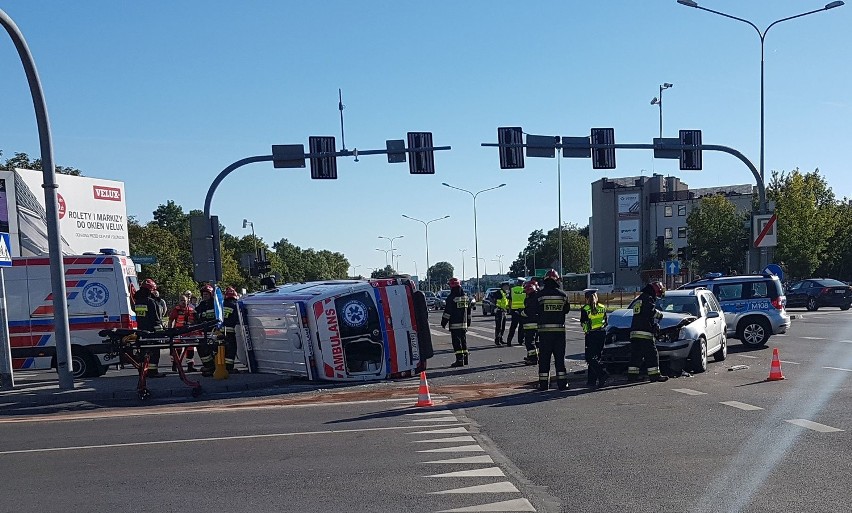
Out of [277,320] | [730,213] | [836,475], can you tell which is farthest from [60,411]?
[730,213]

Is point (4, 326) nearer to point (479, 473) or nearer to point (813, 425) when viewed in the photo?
point (479, 473)

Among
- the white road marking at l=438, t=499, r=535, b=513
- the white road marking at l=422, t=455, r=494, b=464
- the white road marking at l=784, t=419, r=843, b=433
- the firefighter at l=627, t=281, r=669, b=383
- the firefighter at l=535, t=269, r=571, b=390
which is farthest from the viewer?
the firefighter at l=627, t=281, r=669, b=383

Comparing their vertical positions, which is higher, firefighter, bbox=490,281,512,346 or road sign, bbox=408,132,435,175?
road sign, bbox=408,132,435,175

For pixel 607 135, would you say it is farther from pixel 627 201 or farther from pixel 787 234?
pixel 627 201

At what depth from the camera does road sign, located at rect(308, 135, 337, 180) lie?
23547mm

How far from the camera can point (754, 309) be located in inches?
782

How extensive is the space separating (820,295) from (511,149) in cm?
2054

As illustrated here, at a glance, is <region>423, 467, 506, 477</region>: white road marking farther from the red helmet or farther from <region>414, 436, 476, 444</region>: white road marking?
the red helmet

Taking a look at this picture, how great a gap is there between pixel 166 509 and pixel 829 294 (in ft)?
121

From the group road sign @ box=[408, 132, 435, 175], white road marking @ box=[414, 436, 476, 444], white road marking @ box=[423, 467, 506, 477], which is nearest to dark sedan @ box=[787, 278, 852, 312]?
road sign @ box=[408, 132, 435, 175]

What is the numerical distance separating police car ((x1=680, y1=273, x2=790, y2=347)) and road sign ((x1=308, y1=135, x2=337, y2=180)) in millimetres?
10661

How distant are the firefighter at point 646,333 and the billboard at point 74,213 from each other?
1774 cm

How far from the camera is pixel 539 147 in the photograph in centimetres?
2498

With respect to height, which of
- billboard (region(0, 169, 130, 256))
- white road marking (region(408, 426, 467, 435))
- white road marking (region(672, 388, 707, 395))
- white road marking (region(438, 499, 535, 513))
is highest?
billboard (region(0, 169, 130, 256))
